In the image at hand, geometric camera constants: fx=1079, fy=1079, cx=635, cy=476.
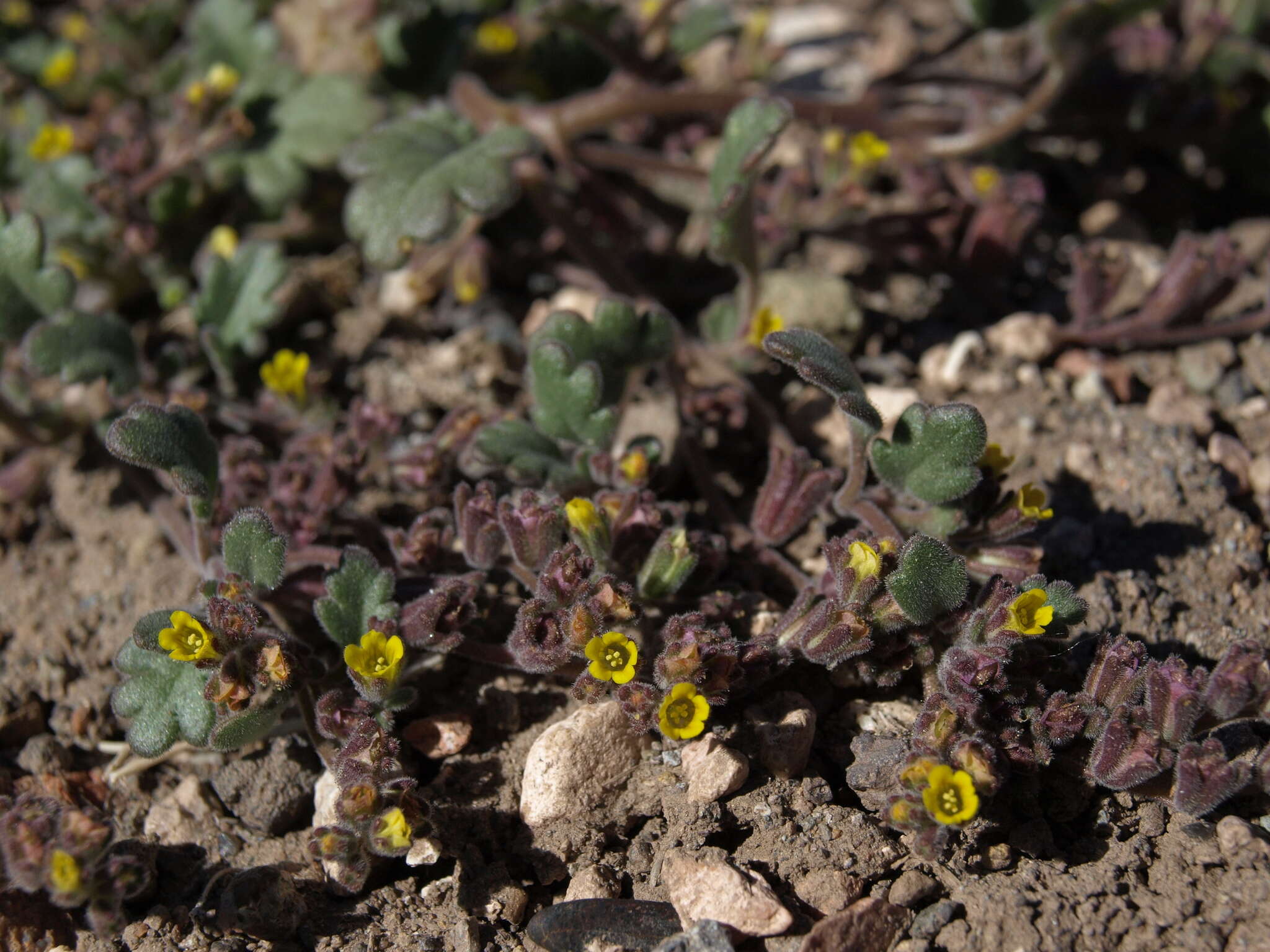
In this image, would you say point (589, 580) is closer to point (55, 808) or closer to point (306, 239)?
point (55, 808)

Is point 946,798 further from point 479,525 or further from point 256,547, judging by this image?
point 256,547

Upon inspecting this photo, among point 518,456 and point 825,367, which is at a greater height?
point 825,367

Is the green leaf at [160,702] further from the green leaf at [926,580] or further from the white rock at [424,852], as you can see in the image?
the green leaf at [926,580]

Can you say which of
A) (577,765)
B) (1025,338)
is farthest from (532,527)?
(1025,338)

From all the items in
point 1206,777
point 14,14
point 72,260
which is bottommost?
point 1206,777

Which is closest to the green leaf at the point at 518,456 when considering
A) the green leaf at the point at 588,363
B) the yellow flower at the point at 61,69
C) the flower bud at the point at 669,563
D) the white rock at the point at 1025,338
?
the green leaf at the point at 588,363

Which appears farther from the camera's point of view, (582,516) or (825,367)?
(582,516)
